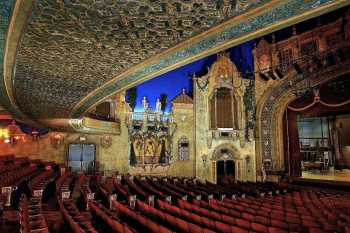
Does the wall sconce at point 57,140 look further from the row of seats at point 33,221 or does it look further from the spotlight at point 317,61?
the spotlight at point 317,61

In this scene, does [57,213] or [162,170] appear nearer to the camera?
[57,213]

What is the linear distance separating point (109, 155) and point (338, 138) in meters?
15.0

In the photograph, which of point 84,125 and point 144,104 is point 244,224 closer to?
point 84,125

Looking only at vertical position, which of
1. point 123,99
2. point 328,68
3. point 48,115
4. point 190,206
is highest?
point 328,68

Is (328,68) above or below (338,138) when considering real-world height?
above

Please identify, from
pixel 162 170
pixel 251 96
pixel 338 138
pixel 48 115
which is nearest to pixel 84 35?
pixel 48 115

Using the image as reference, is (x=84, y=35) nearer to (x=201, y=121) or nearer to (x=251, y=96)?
(x=201, y=121)

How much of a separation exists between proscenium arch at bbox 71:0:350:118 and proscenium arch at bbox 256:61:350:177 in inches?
495

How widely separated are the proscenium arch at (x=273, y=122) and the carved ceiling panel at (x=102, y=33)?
12.8 meters

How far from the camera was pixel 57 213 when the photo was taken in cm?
567

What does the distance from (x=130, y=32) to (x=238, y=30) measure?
1164 mm

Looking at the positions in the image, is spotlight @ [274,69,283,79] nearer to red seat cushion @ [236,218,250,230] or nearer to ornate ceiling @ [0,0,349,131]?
red seat cushion @ [236,218,250,230]

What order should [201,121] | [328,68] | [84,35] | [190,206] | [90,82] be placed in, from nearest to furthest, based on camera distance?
[84,35] < [90,82] < [190,206] < [328,68] < [201,121]

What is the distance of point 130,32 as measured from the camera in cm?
283
